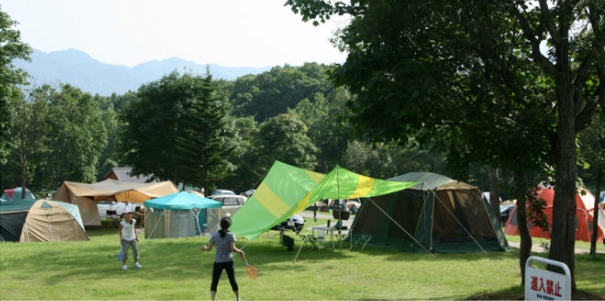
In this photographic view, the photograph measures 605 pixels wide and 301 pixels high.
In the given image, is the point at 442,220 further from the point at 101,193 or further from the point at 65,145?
the point at 65,145

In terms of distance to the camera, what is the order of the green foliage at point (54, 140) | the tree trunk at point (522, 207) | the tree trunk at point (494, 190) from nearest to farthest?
1. the tree trunk at point (522, 207)
2. the tree trunk at point (494, 190)
3. the green foliage at point (54, 140)

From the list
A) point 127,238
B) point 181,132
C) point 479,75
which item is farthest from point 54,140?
point 479,75

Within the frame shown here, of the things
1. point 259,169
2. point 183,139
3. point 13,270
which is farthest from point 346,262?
point 259,169

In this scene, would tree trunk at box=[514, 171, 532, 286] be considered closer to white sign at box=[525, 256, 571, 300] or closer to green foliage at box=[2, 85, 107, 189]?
white sign at box=[525, 256, 571, 300]

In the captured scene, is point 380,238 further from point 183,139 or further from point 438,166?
point 438,166

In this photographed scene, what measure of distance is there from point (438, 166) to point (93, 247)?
3866 cm

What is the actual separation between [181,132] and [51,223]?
50.2ft

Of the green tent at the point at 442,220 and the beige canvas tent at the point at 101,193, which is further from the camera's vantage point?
the beige canvas tent at the point at 101,193

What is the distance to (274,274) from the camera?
11836 mm

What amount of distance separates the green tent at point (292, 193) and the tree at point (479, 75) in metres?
6.22

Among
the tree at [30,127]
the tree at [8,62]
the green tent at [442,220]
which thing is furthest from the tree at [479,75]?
the tree at [30,127]

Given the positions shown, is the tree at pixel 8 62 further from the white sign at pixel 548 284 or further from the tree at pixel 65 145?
the white sign at pixel 548 284

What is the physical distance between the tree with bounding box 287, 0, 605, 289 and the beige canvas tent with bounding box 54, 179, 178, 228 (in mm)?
17367

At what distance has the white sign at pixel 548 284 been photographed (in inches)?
223
